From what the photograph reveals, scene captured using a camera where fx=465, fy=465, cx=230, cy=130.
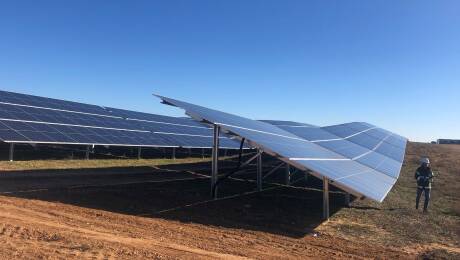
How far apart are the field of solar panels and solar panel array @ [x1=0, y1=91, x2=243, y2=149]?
2.77 m

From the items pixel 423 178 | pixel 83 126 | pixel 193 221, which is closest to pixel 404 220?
pixel 423 178

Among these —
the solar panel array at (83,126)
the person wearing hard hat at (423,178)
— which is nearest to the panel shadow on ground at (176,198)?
the person wearing hard hat at (423,178)

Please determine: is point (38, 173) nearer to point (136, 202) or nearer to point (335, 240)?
point (136, 202)

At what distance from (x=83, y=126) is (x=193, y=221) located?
57.2 ft

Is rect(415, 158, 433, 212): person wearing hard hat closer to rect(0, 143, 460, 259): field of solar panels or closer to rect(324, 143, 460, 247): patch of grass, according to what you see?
rect(324, 143, 460, 247): patch of grass

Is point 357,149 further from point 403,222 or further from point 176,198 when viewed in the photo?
point 176,198

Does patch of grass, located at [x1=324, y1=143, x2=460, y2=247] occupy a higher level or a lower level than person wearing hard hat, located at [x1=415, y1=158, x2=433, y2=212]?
lower

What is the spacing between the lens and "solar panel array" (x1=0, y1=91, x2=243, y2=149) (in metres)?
22.4

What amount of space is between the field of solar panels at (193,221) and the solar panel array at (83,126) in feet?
9.08

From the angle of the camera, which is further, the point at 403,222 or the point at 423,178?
the point at 423,178

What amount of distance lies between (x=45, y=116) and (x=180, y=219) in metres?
17.1

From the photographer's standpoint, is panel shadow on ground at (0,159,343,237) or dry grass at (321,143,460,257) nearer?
dry grass at (321,143,460,257)

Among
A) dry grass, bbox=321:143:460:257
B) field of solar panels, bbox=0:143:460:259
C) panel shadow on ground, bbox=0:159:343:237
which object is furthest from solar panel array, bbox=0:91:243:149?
dry grass, bbox=321:143:460:257

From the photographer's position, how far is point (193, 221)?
11.7 meters
